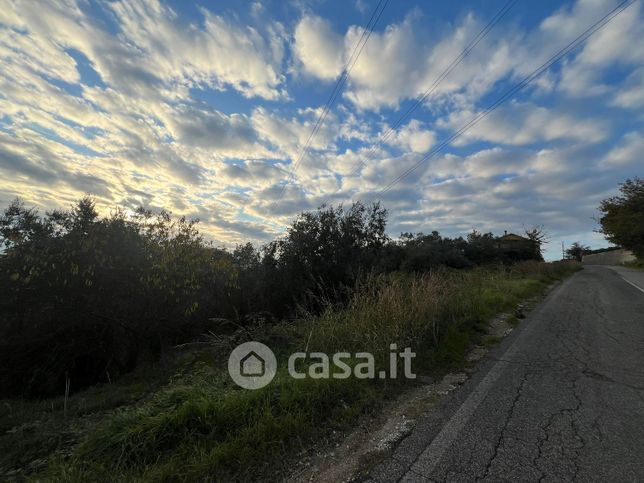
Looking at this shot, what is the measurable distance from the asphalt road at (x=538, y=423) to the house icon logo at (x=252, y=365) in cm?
181

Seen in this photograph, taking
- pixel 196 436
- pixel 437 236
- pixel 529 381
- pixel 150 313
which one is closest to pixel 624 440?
pixel 529 381

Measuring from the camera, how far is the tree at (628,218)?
26984 millimetres

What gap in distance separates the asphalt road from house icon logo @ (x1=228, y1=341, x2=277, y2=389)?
5.94 ft

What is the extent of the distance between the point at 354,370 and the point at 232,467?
1.92 meters

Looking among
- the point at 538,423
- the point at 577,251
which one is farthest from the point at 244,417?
the point at 577,251

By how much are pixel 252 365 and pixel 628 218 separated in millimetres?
35964

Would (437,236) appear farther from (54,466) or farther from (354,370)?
(54,466)

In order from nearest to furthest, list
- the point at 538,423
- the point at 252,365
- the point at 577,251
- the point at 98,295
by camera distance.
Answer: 1. the point at 538,423
2. the point at 252,365
3. the point at 98,295
4. the point at 577,251

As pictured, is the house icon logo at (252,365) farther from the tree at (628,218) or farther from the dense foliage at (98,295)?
the tree at (628,218)

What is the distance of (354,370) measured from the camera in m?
4.03

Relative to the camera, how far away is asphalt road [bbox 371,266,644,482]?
2.32 m

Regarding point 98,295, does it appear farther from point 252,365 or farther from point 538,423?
point 538,423

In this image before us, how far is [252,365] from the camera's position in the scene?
15.3 ft

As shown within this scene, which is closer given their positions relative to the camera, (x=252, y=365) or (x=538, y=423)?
(x=538, y=423)
